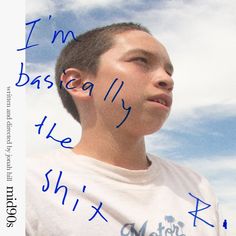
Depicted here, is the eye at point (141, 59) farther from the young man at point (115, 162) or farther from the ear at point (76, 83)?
the ear at point (76, 83)

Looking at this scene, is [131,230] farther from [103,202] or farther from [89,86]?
[89,86]

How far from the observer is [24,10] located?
2.86 ft

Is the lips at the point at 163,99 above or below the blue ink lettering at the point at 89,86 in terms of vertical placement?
below

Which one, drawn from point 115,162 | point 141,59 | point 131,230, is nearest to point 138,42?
point 141,59

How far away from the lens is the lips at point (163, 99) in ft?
2.89

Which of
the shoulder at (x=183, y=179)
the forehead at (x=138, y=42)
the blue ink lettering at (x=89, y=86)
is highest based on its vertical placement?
the forehead at (x=138, y=42)

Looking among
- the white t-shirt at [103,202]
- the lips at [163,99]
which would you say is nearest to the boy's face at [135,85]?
the lips at [163,99]

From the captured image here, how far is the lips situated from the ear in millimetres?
143

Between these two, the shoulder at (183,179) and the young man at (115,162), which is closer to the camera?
the young man at (115,162)

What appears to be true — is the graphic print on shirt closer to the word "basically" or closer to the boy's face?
the word "basically"

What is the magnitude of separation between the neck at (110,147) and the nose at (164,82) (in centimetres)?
13

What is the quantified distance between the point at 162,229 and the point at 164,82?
1.02 feet

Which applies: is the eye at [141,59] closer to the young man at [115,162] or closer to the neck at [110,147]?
the young man at [115,162]

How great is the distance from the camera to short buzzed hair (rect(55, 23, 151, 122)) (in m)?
0.97
